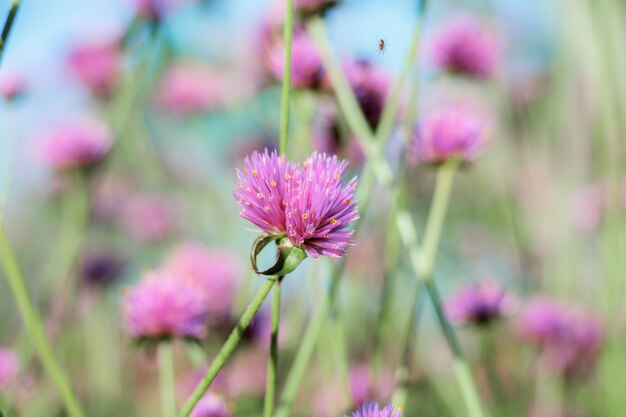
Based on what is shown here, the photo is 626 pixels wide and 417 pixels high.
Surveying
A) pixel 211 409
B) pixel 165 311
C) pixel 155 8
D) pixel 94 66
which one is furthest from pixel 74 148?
pixel 211 409

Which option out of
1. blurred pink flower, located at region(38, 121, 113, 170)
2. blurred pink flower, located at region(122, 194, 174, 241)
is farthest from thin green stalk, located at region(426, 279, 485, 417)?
blurred pink flower, located at region(122, 194, 174, 241)

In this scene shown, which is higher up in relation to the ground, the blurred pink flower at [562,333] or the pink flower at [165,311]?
the blurred pink flower at [562,333]

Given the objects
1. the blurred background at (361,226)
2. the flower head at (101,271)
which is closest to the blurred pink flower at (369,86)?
the blurred background at (361,226)

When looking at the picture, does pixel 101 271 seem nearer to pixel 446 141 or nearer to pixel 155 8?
pixel 155 8

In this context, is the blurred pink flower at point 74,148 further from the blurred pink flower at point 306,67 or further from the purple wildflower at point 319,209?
the purple wildflower at point 319,209

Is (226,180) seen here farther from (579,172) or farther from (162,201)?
(579,172)

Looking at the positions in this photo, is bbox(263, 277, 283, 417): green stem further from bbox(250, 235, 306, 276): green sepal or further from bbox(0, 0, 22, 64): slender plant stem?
bbox(0, 0, 22, 64): slender plant stem

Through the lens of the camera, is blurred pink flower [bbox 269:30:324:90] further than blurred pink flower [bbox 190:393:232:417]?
Yes
